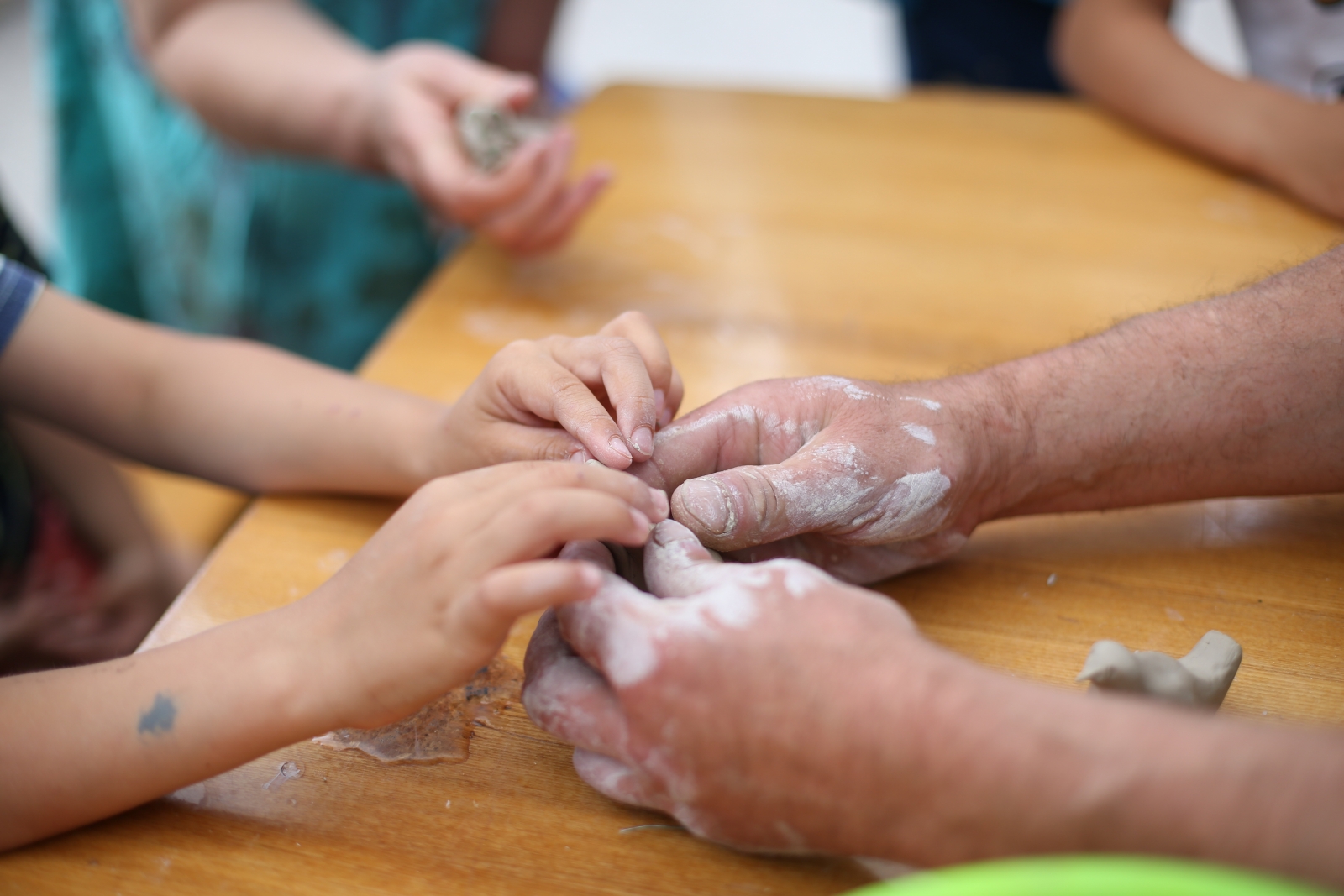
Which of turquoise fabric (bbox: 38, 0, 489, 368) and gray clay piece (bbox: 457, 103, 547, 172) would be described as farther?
turquoise fabric (bbox: 38, 0, 489, 368)

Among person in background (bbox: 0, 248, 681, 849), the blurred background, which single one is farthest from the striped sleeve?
the blurred background

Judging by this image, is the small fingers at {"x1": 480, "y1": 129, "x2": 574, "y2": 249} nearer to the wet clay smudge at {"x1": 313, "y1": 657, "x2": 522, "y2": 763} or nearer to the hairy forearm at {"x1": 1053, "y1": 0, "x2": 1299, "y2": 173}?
the wet clay smudge at {"x1": 313, "y1": 657, "x2": 522, "y2": 763}

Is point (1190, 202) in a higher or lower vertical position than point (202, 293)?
higher

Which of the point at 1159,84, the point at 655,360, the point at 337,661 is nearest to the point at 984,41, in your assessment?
the point at 1159,84

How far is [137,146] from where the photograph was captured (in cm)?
175

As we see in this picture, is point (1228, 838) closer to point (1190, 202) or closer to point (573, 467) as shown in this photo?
point (573, 467)

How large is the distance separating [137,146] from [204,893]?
5.27 ft

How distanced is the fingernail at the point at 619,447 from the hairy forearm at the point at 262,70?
2.82ft

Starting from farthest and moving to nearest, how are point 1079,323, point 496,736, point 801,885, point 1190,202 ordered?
point 1190,202, point 1079,323, point 496,736, point 801,885

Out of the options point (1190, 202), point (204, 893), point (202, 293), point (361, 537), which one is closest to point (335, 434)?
point (361, 537)

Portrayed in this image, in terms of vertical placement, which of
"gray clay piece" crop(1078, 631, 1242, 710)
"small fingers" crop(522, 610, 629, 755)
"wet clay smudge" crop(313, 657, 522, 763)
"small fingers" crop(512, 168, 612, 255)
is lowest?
"wet clay smudge" crop(313, 657, 522, 763)

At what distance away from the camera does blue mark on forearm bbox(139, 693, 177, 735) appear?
2.11 ft

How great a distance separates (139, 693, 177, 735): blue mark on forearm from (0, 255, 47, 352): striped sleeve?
535 millimetres

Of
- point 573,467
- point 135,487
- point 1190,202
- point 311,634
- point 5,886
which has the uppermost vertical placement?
point 1190,202
